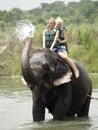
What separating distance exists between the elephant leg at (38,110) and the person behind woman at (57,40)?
2.90 ft

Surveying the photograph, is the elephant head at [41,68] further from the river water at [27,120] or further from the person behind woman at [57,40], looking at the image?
the river water at [27,120]

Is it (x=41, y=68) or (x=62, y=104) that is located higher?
(x=41, y=68)

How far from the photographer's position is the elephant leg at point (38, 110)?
927cm

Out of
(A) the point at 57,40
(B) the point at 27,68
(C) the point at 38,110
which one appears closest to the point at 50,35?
(A) the point at 57,40

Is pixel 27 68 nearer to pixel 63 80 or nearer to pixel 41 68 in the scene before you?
pixel 41 68

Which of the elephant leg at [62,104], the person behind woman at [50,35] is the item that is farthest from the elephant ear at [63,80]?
the person behind woman at [50,35]

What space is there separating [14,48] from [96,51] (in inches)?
218

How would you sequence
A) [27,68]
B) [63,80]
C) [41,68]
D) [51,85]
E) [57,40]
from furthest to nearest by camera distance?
[57,40] → [63,80] → [51,85] → [41,68] → [27,68]

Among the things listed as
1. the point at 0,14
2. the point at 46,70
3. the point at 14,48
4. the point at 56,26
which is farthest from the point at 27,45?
the point at 0,14

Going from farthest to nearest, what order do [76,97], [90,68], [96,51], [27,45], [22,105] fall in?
[96,51] < [90,68] < [22,105] < [76,97] < [27,45]

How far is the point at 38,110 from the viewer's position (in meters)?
9.35

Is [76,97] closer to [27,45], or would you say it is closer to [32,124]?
[32,124]

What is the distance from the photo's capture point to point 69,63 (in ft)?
31.5

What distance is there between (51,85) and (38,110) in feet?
1.88
